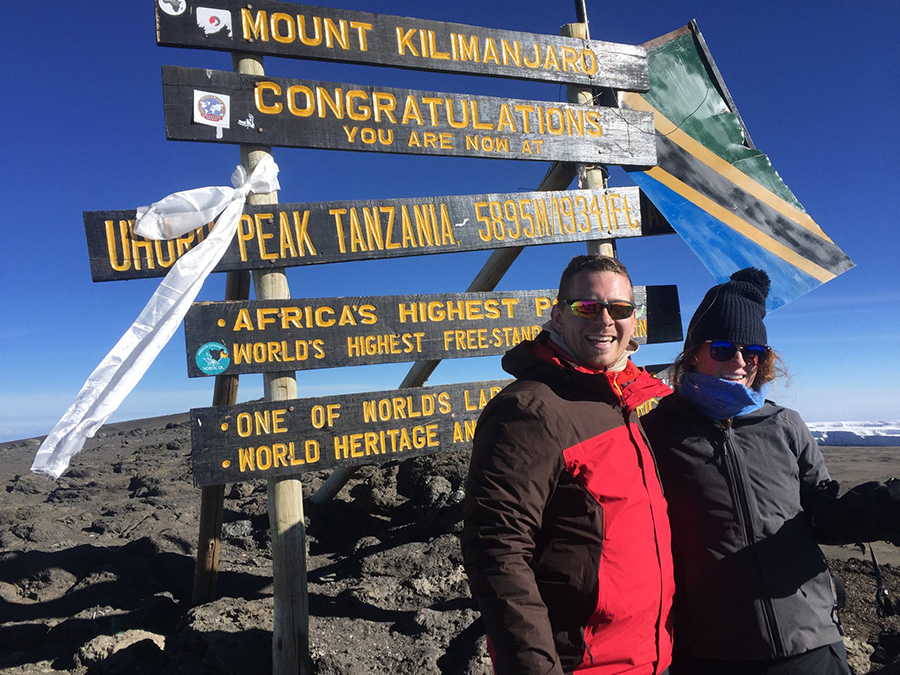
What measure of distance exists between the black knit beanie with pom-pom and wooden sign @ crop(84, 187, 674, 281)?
218 centimetres

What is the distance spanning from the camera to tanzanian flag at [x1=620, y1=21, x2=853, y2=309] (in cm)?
→ 541

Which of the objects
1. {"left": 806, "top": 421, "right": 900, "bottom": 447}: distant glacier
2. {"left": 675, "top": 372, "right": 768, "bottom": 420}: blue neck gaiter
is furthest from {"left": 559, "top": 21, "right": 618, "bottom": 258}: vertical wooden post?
{"left": 806, "top": 421, "right": 900, "bottom": 447}: distant glacier

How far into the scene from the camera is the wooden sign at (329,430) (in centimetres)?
345

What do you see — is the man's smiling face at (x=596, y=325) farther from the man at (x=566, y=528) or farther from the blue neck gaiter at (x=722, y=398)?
the blue neck gaiter at (x=722, y=398)

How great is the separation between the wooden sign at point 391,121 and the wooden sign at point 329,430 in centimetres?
175

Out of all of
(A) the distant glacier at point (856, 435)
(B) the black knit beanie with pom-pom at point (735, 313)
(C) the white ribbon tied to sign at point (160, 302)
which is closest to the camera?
(B) the black knit beanie with pom-pom at point (735, 313)

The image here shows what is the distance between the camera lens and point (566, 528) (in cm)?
164

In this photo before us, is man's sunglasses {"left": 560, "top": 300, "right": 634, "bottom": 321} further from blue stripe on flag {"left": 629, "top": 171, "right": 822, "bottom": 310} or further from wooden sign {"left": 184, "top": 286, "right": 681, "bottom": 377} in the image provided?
blue stripe on flag {"left": 629, "top": 171, "right": 822, "bottom": 310}

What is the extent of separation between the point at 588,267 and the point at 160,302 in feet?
8.55

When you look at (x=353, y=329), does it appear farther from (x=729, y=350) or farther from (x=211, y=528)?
(x=729, y=350)

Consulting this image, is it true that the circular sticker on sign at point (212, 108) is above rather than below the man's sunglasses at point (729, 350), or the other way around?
above

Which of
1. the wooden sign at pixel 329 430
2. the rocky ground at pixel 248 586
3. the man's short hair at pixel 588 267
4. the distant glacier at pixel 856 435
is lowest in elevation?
the distant glacier at pixel 856 435

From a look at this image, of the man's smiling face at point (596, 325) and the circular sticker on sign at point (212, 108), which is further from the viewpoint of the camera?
the circular sticker on sign at point (212, 108)

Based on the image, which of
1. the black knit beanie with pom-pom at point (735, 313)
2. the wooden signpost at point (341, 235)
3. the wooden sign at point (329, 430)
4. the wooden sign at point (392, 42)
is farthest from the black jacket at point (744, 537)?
the wooden sign at point (392, 42)
